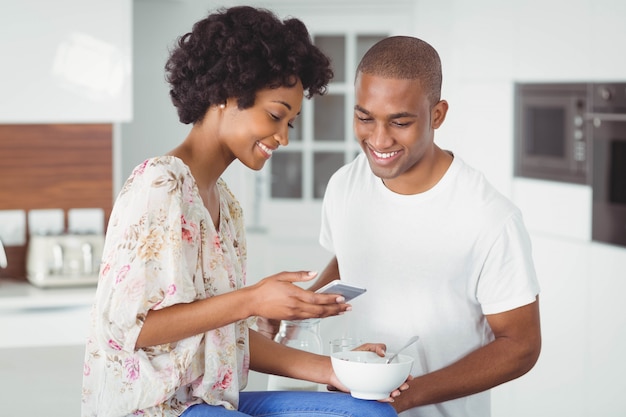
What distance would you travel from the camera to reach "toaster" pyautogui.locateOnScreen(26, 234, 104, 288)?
12.2 ft

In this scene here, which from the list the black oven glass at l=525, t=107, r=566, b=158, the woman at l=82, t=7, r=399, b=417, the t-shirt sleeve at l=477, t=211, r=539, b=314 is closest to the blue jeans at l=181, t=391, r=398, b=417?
the woman at l=82, t=7, r=399, b=417

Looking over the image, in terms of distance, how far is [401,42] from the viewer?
81.2 inches

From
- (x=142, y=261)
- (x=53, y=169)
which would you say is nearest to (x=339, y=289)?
(x=142, y=261)

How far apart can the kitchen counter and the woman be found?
1879 mm

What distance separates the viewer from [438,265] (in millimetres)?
2150

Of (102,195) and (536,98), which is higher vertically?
(536,98)

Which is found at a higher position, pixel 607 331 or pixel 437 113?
pixel 437 113

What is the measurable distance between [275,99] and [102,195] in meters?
2.50

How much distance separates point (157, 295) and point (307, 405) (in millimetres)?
392

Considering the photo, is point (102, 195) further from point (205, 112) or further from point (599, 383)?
point (205, 112)

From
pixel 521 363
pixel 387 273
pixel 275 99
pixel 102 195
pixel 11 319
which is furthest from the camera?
pixel 102 195

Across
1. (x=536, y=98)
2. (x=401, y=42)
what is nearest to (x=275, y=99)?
(x=401, y=42)

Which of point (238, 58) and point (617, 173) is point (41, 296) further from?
point (617, 173)

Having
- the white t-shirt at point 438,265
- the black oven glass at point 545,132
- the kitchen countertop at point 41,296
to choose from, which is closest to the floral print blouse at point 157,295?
the white t-shirt at point 438,265
